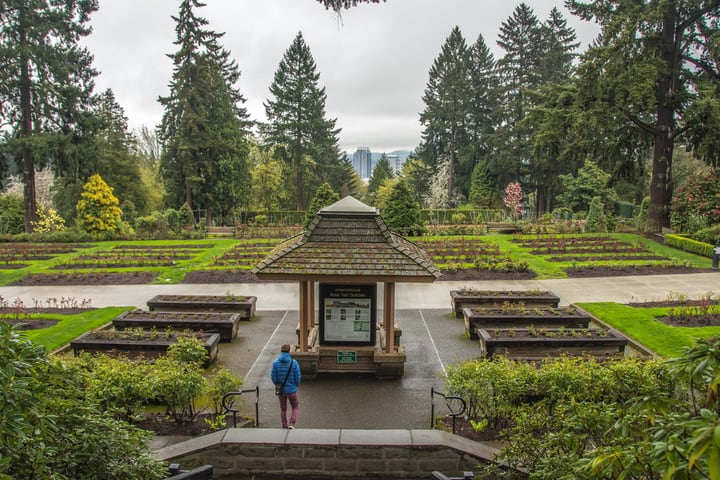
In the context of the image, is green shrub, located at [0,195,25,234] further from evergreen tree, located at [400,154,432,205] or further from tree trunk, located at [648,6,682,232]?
tree trunk, located at [648,6,682,232]

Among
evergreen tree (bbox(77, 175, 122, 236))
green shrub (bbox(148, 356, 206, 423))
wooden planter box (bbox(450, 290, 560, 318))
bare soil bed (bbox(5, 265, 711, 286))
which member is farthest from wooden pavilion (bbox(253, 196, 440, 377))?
evergreen tree (bbox(77, 175, 122, 236))

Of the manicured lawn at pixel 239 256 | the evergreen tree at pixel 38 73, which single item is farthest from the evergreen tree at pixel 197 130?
the manicured lawn at pixel 239 256

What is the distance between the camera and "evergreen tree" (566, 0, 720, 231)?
23578 mm

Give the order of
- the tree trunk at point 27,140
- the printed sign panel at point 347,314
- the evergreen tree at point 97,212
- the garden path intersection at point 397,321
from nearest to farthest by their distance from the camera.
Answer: the garden path intersection at point 397,321 < the printed sign panel at point 347,314 < the evergreen tree at point 97,212 < the tree trunk at point 27,140

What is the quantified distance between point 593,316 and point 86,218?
2871cm

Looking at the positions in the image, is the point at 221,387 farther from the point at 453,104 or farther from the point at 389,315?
the point at 453,104

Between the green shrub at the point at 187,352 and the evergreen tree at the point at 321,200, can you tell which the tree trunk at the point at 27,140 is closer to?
the evergreen tree at the point at 321,200

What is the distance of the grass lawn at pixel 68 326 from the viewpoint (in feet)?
40.7

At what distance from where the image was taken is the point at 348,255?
406 inches

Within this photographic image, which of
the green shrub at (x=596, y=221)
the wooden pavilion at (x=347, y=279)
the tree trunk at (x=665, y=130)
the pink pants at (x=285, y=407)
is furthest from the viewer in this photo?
the green shrub at (x=596, y=221)

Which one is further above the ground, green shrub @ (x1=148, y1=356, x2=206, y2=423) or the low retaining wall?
green shrub @ (x1=148, y1=356, x2=206, y2=423)

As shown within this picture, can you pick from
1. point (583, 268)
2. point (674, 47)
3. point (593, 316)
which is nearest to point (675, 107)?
point (674, 47)

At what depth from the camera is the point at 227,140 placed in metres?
42.0

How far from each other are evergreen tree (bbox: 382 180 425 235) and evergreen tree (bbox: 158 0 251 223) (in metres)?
17.1
